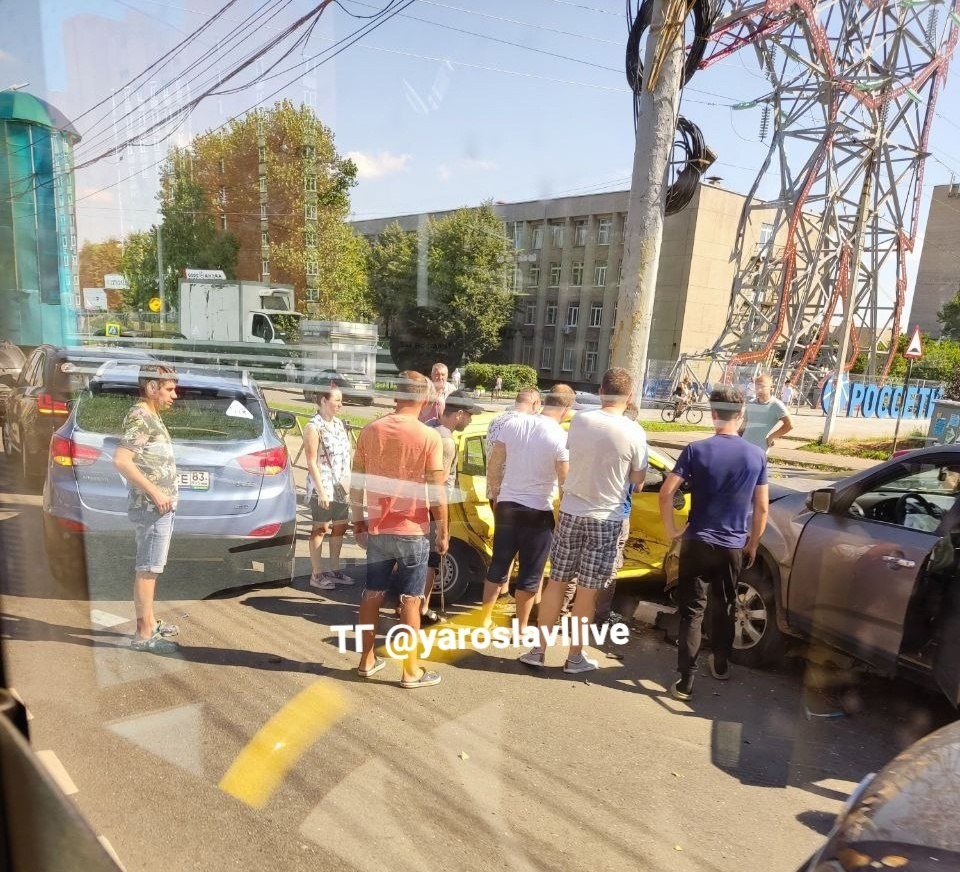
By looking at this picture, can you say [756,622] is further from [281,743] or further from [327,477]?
[327,477]

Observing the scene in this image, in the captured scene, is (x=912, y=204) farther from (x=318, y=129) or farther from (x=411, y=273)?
(x=318, y=129)

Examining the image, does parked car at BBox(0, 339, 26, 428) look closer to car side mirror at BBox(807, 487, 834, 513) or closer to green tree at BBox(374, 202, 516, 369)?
green tree at BBox(374, 202, 516, 369)

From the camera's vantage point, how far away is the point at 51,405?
4824mm

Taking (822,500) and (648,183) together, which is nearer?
(822,500)

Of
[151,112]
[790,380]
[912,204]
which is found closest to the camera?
[151,112]

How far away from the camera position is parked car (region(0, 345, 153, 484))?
2.98m

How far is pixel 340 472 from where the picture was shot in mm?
4785

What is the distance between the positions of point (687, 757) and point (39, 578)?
3.92 m

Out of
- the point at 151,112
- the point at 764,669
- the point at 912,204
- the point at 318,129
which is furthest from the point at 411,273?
the point at 912,204

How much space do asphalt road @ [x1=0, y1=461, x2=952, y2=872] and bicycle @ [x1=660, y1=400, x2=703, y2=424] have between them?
2.00 m

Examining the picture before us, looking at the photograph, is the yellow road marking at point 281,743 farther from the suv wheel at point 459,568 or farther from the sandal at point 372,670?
the suv wheel at point 459,568

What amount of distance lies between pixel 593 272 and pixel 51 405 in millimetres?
4592

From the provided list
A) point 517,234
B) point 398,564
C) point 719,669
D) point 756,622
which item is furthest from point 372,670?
point 517,234

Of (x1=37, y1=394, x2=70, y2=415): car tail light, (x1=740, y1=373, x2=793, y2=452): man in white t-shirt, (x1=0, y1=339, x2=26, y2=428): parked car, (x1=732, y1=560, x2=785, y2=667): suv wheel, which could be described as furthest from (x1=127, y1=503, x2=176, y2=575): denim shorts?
(x1=740, y1=373, x2=793, y2=452): man in white t-shirt
